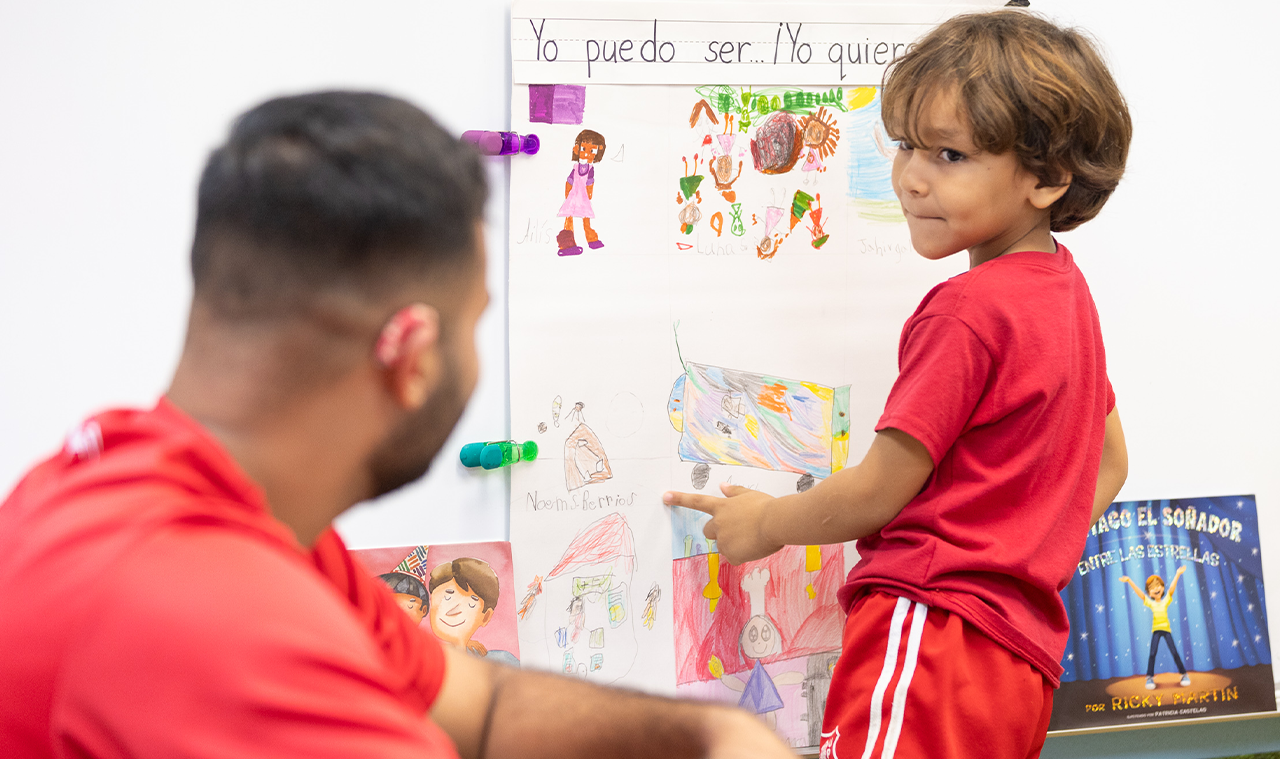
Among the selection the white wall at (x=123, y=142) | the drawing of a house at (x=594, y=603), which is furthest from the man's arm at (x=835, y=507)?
the white wall at (x=123, y=142)

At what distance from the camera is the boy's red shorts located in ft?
2.67

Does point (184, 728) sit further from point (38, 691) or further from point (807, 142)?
point (807, 142)

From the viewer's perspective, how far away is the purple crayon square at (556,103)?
106 cm

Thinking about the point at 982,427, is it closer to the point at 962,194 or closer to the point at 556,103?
the point at 962,194

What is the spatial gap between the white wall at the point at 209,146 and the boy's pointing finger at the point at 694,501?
0.20 meters

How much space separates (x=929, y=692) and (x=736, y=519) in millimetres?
300

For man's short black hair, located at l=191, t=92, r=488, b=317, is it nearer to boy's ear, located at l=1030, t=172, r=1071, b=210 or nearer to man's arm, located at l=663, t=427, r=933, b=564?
man's arm, located at l=663, t=427, r=933, b=564

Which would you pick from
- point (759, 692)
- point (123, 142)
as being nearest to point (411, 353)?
point (123, 142)

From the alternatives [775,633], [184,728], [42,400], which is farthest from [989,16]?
[42,400]

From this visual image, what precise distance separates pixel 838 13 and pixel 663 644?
795mm

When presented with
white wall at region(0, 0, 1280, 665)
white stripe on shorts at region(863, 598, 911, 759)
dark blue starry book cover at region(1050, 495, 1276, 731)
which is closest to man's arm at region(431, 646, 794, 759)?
white stripe on shorts at region(863, 598, 911, 759)

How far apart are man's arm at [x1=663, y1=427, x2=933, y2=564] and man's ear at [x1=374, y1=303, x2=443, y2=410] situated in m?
0.49

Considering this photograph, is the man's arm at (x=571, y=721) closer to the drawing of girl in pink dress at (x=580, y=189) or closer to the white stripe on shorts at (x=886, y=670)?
the white stripe on shorts at (x=886, y=670)

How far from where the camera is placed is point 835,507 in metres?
0.89
